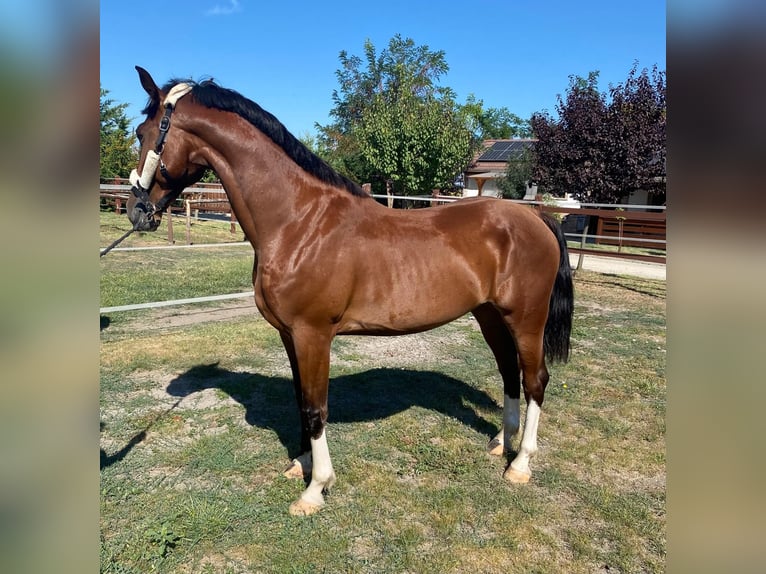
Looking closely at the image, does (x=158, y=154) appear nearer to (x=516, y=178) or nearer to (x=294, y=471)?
(x=294, y=471)

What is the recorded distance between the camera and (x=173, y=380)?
4.22 metres

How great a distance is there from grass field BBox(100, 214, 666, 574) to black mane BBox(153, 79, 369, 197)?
1881 millimetres

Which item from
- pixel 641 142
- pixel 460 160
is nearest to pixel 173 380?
pixel 641 142

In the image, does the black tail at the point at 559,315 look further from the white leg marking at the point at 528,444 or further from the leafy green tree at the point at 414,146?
the leafy green tree at the point at 414,146

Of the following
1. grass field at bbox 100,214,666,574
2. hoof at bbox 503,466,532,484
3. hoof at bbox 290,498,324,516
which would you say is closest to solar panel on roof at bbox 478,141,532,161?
grass field at bbox 100,214,666,574

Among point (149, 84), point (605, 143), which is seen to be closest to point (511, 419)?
point (149, 84)

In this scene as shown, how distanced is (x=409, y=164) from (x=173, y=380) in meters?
17.6

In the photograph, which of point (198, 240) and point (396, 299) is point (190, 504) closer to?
point (396, 299)

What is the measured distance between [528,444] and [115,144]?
22.3 meters

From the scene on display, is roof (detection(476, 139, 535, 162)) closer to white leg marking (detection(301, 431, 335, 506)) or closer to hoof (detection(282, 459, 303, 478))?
hoof (detection(282, 459, 303, 478))

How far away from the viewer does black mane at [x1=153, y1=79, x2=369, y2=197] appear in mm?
2461

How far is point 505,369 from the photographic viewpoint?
3396 millimetres

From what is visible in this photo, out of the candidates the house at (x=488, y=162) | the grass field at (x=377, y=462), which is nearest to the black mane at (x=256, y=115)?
the grass field at (x=377, y=462)

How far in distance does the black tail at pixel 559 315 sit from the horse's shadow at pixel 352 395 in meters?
0.79
